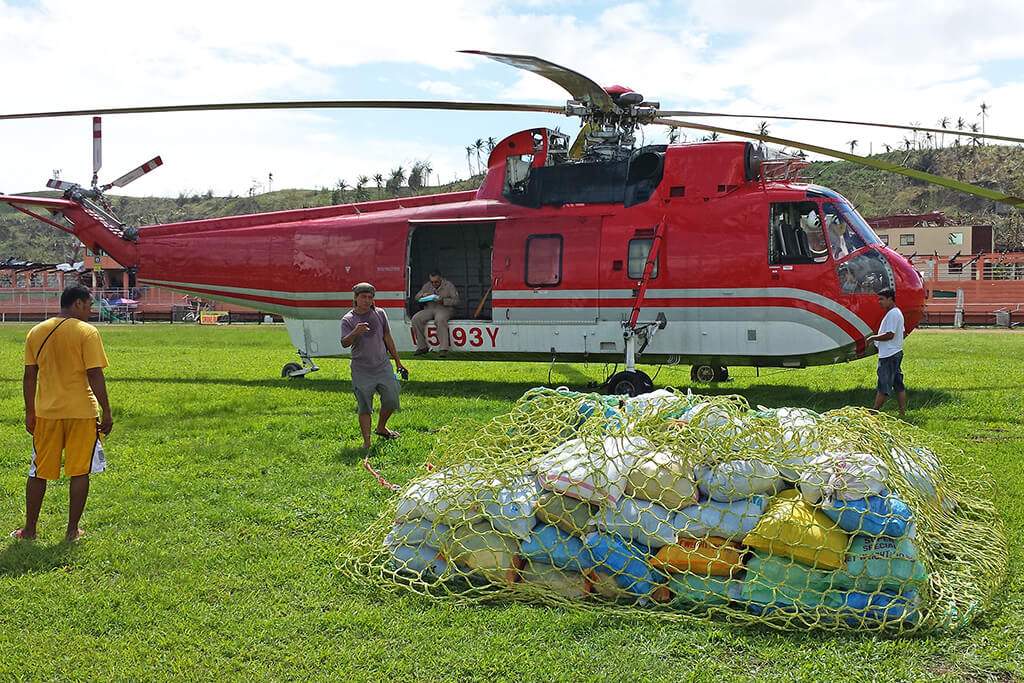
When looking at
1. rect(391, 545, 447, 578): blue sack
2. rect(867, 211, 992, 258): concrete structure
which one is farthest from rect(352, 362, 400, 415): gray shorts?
rect(867, 211, 992, 258): concrete structure

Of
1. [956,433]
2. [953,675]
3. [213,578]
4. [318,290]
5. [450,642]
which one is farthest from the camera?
[318,290]

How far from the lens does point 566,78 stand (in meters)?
11.6

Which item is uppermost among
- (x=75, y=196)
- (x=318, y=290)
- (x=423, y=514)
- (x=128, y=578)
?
(x=75, y=196)

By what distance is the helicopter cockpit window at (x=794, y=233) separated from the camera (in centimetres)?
1232

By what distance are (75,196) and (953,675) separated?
1691 centimetres

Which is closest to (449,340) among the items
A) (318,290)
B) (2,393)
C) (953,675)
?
(318,290)

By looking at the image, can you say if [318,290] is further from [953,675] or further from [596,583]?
[953,675]

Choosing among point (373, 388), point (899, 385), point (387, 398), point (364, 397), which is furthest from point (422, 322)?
point (899, 385)

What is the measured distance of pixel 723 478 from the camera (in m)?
5.11

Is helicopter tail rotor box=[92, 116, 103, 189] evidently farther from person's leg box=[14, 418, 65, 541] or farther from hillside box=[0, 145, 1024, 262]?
hillside box=[0, 145, 1024, 262]

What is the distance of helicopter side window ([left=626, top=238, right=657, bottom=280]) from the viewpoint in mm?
13180

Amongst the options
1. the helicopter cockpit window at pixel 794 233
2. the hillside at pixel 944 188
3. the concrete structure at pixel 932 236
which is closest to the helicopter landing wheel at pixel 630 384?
the helicopter cockpit window at pixel 794 233

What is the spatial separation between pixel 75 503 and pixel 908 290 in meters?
10.6

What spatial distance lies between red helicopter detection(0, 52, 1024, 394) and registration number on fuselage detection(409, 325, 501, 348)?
25mm
